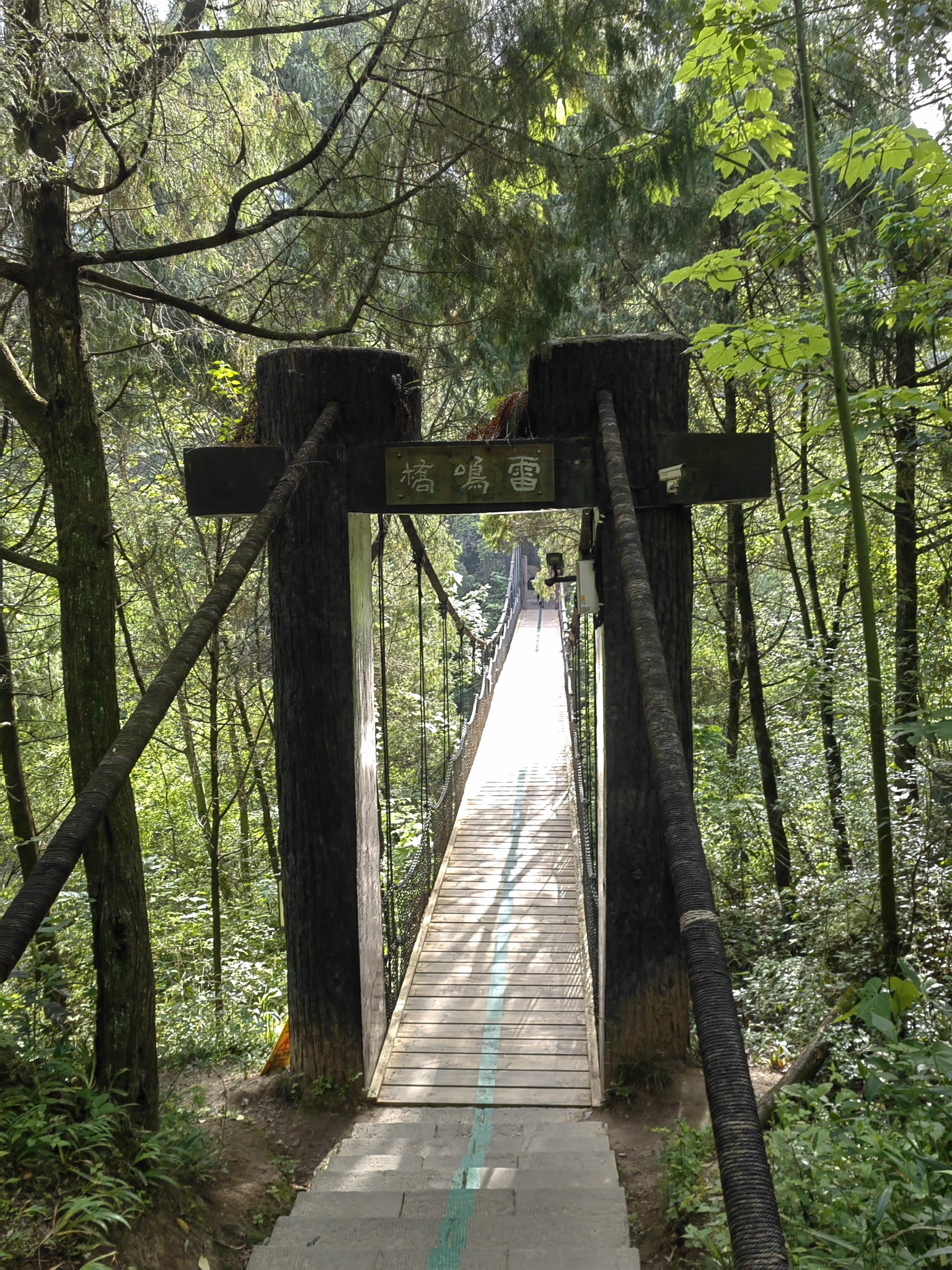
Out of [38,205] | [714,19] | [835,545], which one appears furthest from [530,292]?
[835,545]

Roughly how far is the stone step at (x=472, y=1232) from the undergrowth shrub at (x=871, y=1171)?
0.61ft

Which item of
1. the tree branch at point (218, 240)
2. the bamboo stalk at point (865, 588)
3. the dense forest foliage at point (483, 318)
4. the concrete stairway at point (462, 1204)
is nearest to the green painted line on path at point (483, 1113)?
the concrete stairway at point (462, 1204)

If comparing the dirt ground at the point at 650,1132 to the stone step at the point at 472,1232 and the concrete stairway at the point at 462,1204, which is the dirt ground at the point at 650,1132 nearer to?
the concrete stairway at the point at 462,1204

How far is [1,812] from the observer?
7145 mm

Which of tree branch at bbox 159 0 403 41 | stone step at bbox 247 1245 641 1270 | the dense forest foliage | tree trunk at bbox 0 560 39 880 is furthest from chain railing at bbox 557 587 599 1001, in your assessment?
tree trunk at bbox 0 560 39 880

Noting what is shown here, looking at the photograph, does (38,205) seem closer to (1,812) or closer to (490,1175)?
(490,1175)

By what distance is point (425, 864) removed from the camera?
186 inches

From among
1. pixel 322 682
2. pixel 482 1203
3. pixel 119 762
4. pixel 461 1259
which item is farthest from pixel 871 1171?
pixel 322 682

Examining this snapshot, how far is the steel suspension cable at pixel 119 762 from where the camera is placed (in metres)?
1.08

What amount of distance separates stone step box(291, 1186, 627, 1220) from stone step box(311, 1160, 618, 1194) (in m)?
0.11

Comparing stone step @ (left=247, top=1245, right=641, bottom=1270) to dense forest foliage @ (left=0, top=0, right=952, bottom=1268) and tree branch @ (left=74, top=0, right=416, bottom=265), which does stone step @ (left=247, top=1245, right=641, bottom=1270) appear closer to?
dense forest foliage @ (left=0, top=0, right=952, bottom=1268)

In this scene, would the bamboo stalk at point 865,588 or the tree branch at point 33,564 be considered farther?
the tree branch at point 33,564

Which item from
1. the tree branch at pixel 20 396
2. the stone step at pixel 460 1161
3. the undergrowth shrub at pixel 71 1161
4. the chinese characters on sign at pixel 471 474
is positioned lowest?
the stone step at pixel 460 1161

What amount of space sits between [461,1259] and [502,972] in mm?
2267
